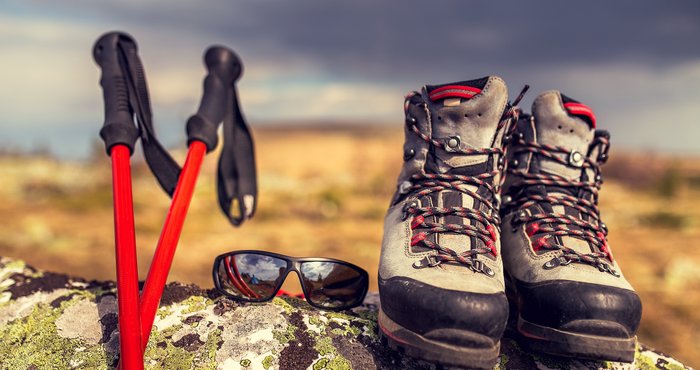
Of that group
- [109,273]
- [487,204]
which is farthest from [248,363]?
[109,273]

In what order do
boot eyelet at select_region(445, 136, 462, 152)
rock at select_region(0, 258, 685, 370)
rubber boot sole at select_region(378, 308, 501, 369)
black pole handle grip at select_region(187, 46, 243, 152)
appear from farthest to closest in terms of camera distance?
black pole handle grip at select_region(187, 46, 243, 152), boot eyelet at select_region(445, 136, 462, 152), rock at select_region(0, 258, 685, 370), rubber boot sole at select_region(378, 308, 501, 369)

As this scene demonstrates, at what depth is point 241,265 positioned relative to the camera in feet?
8.98

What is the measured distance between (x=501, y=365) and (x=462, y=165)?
99cm

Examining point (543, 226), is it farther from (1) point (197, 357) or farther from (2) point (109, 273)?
(2) point (109, 273)

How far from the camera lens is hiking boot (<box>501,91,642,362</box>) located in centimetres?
231

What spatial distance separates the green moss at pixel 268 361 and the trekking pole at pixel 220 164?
55cm

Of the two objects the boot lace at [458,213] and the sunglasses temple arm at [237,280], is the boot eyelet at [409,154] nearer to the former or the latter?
the boot lace at [458,213]

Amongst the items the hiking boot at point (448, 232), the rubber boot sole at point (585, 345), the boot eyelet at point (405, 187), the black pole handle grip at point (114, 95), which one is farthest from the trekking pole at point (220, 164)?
the rubber boot sole at point (585, 345)

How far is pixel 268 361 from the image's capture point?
225 centimetres

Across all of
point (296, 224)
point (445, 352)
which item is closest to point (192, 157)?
point (445, 352)

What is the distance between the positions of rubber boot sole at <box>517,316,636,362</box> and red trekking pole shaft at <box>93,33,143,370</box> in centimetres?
182

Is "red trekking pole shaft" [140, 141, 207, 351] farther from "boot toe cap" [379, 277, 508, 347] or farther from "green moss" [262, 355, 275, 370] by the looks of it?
"boot toe cap" [379, 277, 508, 347]

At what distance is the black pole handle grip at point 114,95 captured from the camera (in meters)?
3.08

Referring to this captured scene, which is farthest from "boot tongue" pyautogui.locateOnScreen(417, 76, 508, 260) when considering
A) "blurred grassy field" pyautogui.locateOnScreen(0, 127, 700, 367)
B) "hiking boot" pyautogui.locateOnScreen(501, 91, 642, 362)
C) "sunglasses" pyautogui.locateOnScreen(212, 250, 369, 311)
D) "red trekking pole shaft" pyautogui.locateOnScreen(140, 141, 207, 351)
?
"blurred grassy field" pyautogui.locateOnScreen(0, 127, 700, 367)
